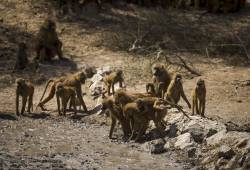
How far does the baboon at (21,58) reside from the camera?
64.3 feet

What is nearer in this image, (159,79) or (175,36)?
(159,79)

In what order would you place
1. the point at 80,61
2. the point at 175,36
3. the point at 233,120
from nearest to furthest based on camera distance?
the point at 233,120, the point at 80,61, the point at 175,36

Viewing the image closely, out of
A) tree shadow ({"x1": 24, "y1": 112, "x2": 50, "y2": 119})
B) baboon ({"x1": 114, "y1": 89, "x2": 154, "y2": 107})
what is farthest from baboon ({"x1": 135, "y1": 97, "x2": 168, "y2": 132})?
tree shadow ({"x1": 24, "y1": 112, "x2": 50, "y2": 119})

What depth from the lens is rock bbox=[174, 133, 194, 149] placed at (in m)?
14.3

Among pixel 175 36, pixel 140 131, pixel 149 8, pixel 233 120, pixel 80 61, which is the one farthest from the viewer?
pixel 149 8

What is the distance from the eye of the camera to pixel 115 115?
1515 cm

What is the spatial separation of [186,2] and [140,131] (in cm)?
1065

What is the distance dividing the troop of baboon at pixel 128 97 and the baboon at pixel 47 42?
0.73 metres

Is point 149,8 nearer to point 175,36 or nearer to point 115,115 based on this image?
point 175,36

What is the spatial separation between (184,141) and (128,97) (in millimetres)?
1447

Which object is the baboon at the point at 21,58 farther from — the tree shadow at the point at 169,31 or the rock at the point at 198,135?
the rock at the point at 198,135

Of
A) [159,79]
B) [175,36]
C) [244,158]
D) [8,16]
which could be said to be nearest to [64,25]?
[8,16]

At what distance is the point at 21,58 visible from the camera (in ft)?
64.6

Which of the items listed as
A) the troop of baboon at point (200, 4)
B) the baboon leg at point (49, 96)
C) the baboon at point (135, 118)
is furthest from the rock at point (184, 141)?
the troop of baboon at point (200, 4)
